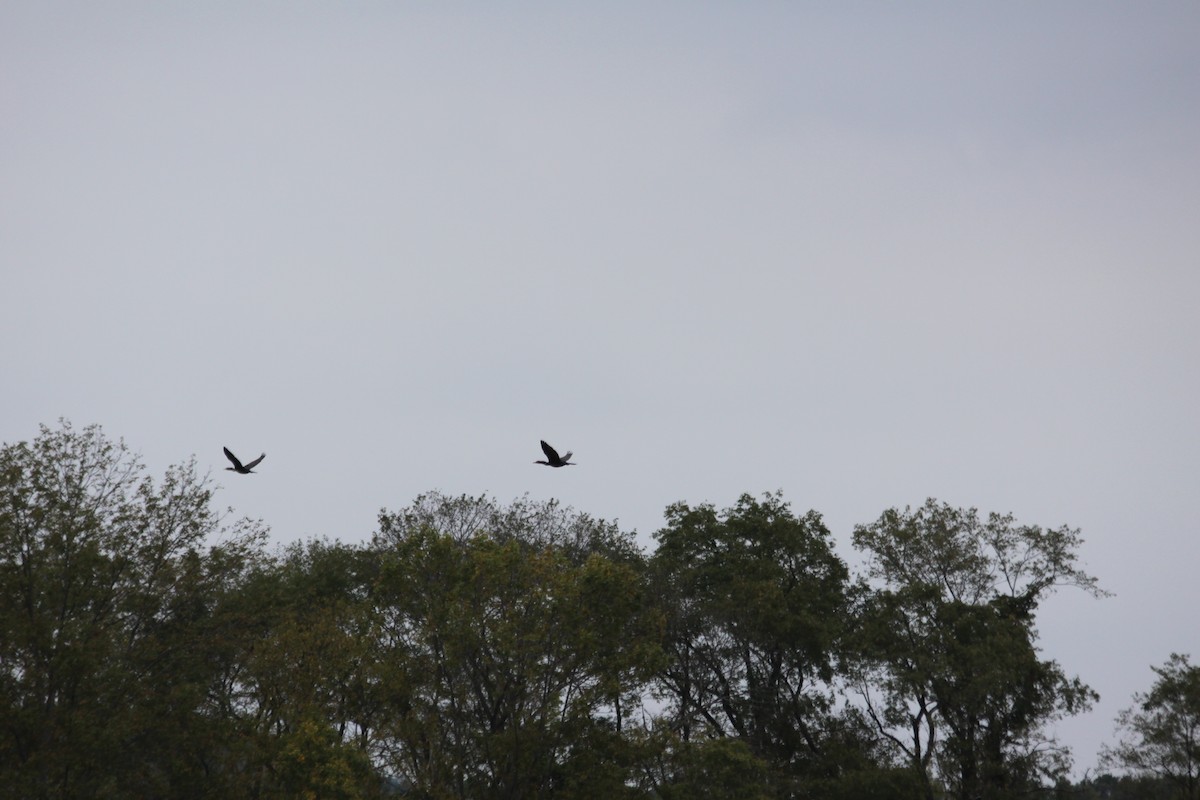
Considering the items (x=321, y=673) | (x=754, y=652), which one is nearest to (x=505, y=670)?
(x=321, y=673)

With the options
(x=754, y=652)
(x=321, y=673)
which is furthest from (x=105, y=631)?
(x=754, y=652)

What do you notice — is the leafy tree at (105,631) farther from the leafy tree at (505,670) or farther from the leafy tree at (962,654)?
the leafy tree at (962,654)

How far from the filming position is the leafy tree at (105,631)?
108ft

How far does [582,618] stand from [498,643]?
2.73 m

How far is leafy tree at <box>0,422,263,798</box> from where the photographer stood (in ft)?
108

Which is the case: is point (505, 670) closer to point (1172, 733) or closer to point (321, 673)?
point (321, 673)

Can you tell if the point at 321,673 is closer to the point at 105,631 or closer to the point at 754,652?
the point at 105,631

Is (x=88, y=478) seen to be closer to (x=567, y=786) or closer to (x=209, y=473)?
(x=209, y=473)

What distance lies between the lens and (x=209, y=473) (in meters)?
39.3

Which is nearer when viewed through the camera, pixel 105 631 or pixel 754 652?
pixel 105 631

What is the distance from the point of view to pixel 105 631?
3459 centimetres

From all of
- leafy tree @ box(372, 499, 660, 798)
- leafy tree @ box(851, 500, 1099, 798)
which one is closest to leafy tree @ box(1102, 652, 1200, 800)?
leafy tree @ box(851, 500, 1099, 798)

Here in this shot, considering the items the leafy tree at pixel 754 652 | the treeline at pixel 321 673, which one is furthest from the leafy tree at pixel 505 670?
the leafy tree at pixel 754 652

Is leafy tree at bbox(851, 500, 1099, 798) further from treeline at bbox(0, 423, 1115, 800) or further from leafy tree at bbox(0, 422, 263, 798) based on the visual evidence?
leafy tree at bbox(0, 422, 263, 798)
